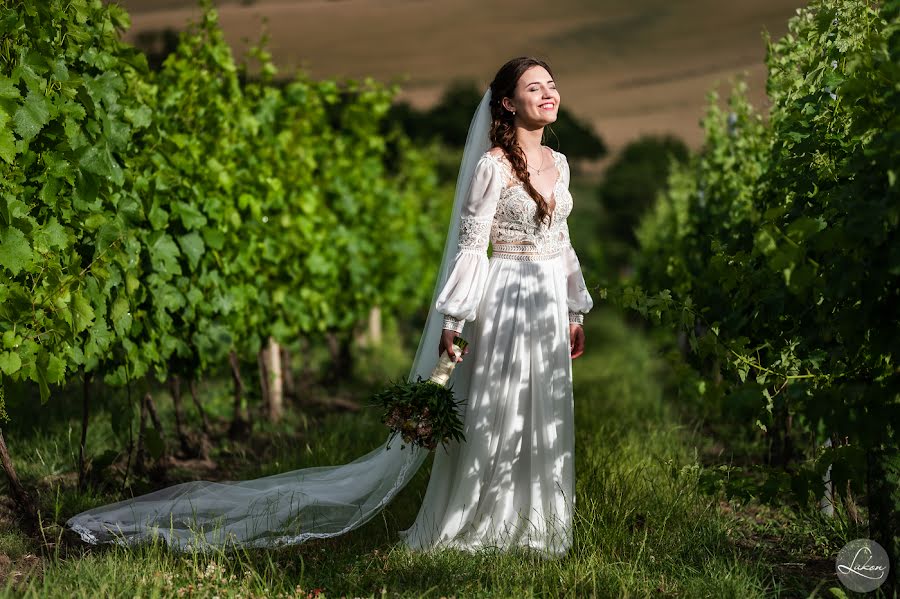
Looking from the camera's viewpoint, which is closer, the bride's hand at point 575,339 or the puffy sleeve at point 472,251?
the puffy sleeve at point 472,251

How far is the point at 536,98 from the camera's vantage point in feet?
11.8

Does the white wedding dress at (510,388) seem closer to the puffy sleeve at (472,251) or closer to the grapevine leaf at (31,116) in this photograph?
the puffy sleeve at (472,251)

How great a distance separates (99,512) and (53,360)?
776 millimetres

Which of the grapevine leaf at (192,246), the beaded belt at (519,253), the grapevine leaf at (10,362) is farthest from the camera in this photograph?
the grapevine leaf at (192,246)

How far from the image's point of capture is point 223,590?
2998mm

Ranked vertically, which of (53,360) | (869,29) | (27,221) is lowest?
(53,360)

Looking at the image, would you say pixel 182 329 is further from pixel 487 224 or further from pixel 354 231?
pixel 354 231

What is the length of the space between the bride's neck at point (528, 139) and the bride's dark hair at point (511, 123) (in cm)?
2

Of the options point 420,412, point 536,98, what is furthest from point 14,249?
point 536,98

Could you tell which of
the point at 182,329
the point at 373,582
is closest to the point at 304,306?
the point at 182,329

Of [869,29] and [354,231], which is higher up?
[869,29]

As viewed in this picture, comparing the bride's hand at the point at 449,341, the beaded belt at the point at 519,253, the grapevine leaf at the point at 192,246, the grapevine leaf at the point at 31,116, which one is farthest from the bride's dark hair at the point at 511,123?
the grapevine leaf at the point at 192,246

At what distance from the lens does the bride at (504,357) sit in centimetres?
350

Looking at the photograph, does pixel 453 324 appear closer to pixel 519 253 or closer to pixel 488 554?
pixel 519 253
